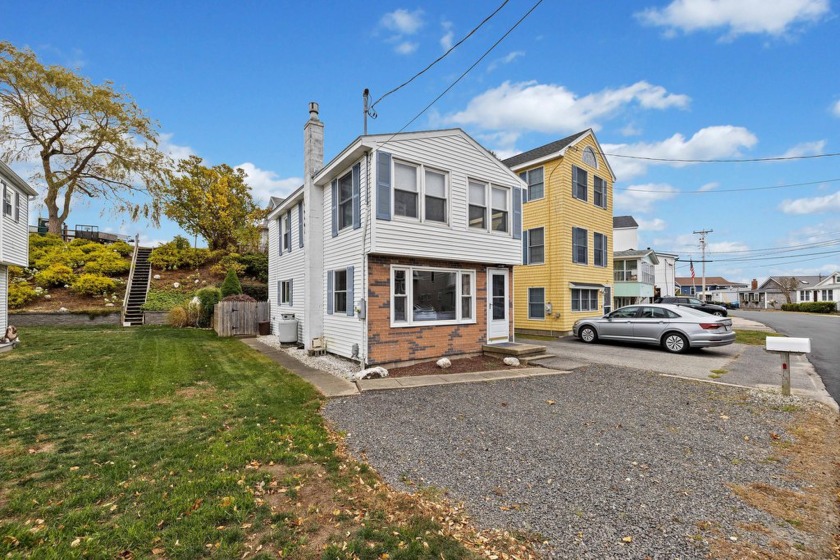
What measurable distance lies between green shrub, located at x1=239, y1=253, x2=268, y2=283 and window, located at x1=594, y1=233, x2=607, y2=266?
19.5 m

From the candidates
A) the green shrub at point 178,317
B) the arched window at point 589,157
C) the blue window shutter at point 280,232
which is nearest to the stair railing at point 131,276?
the green shrub at point 178,317

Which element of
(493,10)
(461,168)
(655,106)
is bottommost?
(461,168)

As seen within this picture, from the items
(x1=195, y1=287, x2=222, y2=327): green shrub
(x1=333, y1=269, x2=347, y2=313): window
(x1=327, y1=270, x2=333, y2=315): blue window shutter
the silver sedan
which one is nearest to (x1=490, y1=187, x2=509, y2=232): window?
Answer: (x1=333, y1=269, x2=347, y2=313): window

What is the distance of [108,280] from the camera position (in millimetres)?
19312

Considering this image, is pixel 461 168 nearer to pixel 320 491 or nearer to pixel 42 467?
pixel 320 491

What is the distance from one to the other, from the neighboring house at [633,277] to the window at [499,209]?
58.3 ft

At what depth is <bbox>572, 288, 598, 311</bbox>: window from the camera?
17.3 metres

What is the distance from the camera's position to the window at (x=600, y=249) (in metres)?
18.8

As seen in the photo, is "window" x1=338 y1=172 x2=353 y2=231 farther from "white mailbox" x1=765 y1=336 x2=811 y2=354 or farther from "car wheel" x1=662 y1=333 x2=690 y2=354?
"car wheel" x1=662 y1=333 x2=690 y2=354

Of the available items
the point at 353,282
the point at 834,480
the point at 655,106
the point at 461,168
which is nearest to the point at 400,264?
the point at 353,282

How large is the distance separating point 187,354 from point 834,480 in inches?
516

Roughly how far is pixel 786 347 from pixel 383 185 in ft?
28.0

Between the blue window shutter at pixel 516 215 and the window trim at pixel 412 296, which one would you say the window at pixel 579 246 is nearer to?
the blue window shutter at pixel 516 215

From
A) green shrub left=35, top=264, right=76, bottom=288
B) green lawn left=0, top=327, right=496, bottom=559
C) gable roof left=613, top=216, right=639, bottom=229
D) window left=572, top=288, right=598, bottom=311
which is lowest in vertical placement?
green lawn left=0, top=327, right=496, bottom=559
